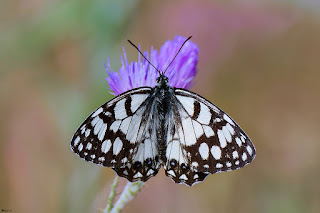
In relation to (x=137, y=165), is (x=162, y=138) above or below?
above

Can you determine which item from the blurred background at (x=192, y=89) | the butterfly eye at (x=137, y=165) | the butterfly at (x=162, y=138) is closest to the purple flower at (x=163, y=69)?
the butterfly at (x=162, y=138)

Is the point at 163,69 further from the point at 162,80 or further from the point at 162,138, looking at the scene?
the point at 162,138

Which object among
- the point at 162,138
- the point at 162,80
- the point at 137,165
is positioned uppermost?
the point at 162,80

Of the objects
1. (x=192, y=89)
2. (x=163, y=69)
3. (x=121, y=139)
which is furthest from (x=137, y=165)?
(x=192, y=89)

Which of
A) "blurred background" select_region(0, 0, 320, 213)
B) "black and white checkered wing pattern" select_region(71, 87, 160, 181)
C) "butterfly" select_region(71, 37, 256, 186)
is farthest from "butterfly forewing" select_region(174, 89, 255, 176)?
"blurred background" select_region(0, 0, 320, 213)

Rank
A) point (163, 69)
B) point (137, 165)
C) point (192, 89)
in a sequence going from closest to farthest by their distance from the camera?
point (137, 165), point (163, 69), point (192, 89)
